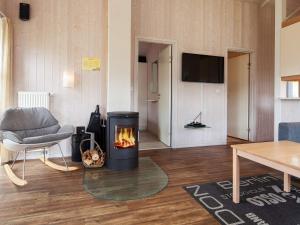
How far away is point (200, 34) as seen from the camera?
448 cm

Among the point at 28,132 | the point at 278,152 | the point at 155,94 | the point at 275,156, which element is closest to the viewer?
the point at 275,156

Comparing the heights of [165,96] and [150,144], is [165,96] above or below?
above

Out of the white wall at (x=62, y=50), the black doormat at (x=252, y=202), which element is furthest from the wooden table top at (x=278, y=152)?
the white wall at (x=62, y=50)

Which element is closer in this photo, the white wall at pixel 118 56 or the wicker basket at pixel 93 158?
the wicker basket at pixel 93 158

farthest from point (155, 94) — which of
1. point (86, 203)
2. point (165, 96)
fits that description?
point (86, 203)

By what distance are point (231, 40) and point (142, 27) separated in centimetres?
211

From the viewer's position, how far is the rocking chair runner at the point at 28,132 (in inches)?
97.9

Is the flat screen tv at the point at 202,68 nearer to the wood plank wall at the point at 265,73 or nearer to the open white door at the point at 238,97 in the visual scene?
the open white door at the point at 238,97

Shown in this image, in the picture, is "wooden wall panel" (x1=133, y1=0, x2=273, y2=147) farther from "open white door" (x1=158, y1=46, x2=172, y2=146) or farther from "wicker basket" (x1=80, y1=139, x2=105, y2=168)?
"wicker basket" (x1=80, y1=139, x2=105, y2=168)

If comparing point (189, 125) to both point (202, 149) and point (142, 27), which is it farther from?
point (142, 27)

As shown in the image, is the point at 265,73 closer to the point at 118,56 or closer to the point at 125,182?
the point at 118,56

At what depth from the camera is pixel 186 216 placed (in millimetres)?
1805

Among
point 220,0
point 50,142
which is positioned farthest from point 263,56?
point 50,142

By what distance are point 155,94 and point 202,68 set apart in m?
1.87
